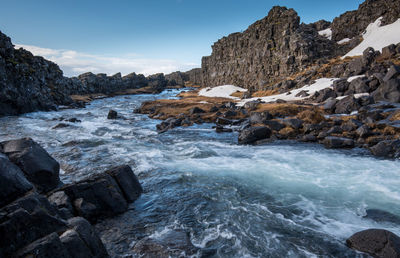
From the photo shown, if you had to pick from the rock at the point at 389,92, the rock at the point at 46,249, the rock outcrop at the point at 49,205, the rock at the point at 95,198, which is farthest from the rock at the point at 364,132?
the rock at the point at 46,249

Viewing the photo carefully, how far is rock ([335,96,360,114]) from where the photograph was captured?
3347 cm

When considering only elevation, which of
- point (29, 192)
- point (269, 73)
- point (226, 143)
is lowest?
point (226, 143)

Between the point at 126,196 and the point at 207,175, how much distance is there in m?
6.22

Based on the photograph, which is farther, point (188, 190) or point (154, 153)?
point (154, 153)

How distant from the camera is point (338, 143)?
867 inches

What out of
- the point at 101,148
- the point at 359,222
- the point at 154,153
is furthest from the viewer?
the point at 101,148

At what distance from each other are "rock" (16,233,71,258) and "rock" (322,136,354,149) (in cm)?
2307

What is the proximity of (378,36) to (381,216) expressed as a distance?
8222cm

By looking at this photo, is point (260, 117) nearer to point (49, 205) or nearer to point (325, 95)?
point (325, 95)

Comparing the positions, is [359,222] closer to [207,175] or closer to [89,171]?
[207,175]

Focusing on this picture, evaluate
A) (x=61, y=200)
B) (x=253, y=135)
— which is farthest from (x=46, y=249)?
(x=253, y=135)

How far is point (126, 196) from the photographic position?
12680 millimetres

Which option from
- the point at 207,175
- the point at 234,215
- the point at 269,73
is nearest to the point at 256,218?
the point at 234,215

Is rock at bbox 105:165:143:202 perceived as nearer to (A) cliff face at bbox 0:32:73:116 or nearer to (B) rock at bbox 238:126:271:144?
(B) rock at bbox 238:126:271:144
